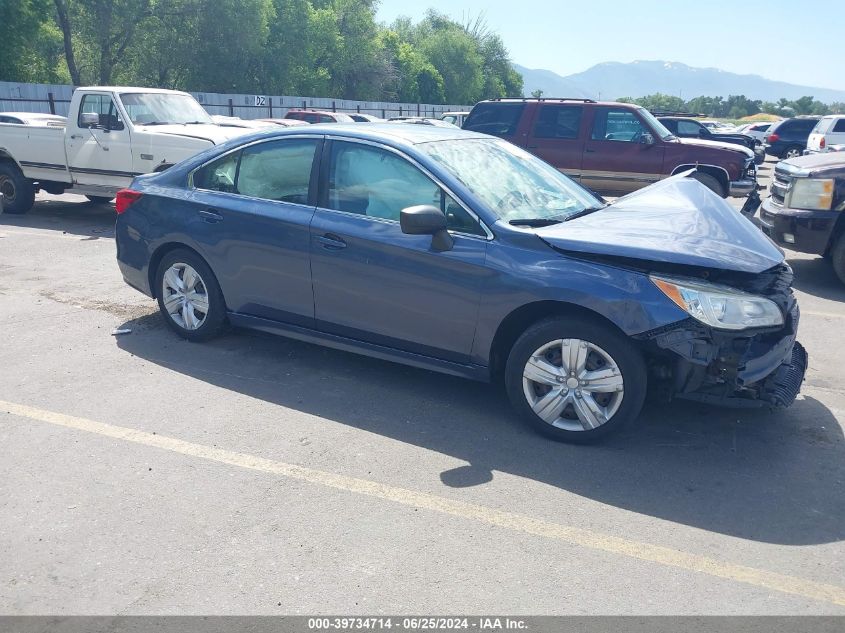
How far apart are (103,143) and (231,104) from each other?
2531 cm

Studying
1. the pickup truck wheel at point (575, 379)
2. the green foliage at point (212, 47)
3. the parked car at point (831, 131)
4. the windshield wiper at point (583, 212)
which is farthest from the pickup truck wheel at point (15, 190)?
the green foliage at point (212, 47)

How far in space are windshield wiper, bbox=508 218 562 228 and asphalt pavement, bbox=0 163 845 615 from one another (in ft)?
3.95

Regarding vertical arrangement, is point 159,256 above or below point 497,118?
below

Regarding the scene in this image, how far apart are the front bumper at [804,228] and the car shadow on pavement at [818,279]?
0.40 meters

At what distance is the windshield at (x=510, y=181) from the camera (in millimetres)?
4930

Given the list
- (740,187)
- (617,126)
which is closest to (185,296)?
(617,126)

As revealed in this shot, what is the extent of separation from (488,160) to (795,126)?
29.1 meters

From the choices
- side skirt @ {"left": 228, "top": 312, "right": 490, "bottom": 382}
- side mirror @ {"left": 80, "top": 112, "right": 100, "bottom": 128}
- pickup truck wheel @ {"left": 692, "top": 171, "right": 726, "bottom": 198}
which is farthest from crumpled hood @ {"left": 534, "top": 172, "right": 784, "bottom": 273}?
side mirror @ {"left": 80, "top": 112, "right": 100, "bottom": 128}

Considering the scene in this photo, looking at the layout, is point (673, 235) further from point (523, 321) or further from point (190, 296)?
point (190, 296)

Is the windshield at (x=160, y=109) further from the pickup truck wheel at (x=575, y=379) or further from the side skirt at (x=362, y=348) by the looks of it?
the pickup truck wheel at (x=575, y=379)

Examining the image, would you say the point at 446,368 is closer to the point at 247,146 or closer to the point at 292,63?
the point at 247,146

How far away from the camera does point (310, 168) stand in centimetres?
536

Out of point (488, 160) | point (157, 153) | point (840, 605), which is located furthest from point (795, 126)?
point (840, 605)

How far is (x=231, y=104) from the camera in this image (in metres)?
35.4
